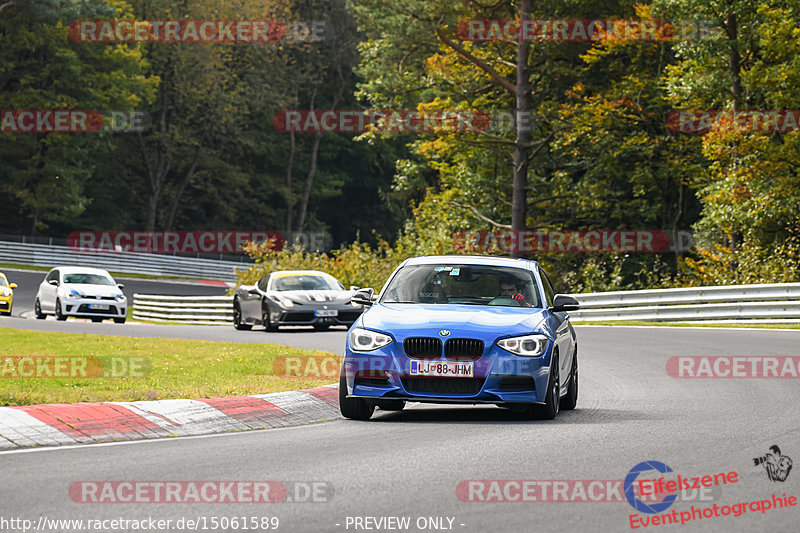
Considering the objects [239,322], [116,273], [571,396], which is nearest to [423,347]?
[571,396]

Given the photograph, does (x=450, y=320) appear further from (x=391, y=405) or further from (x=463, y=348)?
(x=391, y=405)

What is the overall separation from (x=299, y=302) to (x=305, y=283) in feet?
4.71

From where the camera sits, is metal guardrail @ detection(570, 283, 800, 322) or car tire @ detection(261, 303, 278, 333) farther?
car tire @ detection(261, 303, 278, 333)

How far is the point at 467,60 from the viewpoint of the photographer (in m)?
44.7

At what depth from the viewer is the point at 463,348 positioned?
36.3 feet

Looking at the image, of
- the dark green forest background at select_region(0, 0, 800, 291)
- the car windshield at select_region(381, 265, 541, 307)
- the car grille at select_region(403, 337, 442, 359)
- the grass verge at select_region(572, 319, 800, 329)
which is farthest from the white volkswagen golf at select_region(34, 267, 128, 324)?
the car grille at select_region(403, 337, 442, 359)

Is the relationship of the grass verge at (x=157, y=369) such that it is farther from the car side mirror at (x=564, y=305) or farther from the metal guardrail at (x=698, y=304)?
the metal guardrail at (x=698, y=304)

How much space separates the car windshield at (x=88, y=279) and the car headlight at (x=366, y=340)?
26.4 m

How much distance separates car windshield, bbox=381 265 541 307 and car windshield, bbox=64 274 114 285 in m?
25.4

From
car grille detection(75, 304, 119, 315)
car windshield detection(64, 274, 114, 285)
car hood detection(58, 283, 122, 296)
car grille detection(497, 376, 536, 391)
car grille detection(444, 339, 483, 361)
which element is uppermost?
car grille detection(444, 339, 483, 361)

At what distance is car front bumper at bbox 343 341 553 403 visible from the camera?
433 inches

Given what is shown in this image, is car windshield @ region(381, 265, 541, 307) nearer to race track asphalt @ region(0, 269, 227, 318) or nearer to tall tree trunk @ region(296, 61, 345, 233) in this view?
race track asphalt @ region(0, 269, 227, 318)

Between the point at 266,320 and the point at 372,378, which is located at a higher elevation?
the point at 372,378

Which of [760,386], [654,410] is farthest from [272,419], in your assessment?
[760,386]
